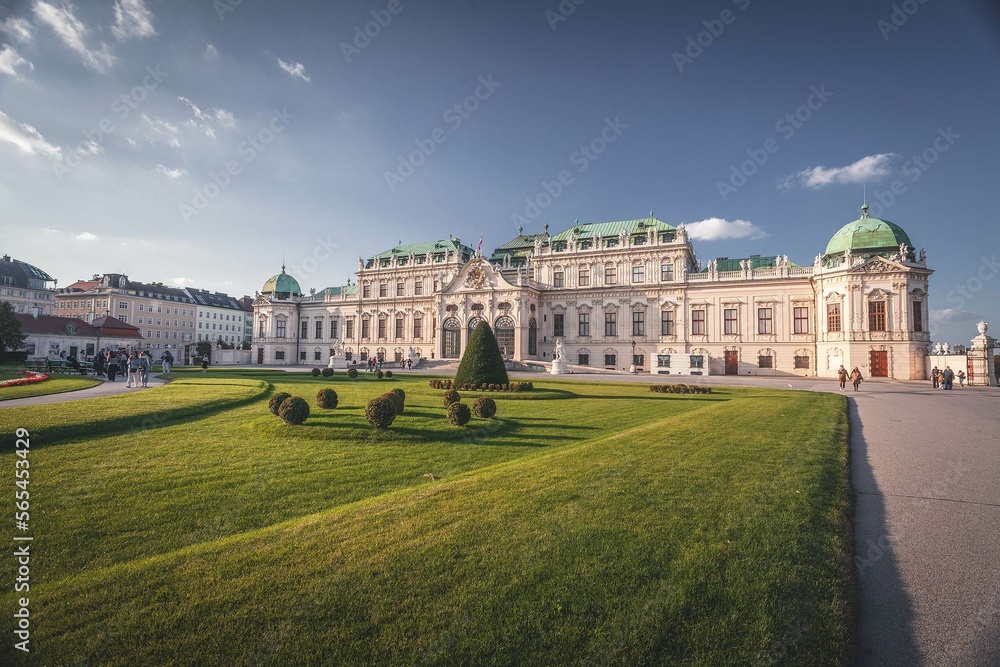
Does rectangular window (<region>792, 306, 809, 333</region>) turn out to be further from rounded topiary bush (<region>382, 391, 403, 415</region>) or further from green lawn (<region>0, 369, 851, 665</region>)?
rounded topiary bush (<region>382, 391, 403, 415</region>)

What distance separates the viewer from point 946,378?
1212 inches

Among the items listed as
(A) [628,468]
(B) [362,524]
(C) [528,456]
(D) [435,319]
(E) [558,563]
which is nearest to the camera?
(E) [558,563]

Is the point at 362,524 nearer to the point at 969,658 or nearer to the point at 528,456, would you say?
the point at 528,456

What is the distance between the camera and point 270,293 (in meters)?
76.6

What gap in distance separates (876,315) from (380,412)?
48225 mm

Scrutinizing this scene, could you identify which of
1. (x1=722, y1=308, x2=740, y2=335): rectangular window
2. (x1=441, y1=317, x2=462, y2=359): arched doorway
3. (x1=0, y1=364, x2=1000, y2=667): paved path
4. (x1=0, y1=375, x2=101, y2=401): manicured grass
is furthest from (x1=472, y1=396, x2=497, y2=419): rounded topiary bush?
(x1=441, y1=317, x2=462, y2=359): arched doorway

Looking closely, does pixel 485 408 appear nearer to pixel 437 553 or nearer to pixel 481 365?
pixel 437 553

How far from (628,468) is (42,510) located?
945 cm

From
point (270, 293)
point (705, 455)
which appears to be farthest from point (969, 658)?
Result: point (270, 293)

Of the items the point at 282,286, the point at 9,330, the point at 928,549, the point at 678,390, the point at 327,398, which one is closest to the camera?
the point at 928,549

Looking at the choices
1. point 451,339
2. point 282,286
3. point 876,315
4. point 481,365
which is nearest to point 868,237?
point 876,315

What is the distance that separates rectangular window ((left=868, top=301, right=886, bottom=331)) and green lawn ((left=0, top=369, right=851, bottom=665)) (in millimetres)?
40670

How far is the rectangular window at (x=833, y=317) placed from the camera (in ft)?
143

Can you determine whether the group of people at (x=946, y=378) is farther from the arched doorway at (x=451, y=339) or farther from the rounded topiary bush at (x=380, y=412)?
the arched doorway at (x=451, y=339)
